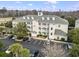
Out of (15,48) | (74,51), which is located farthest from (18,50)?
(74,51)

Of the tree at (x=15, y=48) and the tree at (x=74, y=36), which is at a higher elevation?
the tree at (x=74, y=36)

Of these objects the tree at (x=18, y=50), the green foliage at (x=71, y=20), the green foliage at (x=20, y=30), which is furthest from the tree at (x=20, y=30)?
the green foliage at (x=71, y=20)

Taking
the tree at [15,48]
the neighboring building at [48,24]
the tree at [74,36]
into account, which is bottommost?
the tree at [15,48]

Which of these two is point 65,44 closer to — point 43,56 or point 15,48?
point 43,56

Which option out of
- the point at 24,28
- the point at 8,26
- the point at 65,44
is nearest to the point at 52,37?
the point at 65,44

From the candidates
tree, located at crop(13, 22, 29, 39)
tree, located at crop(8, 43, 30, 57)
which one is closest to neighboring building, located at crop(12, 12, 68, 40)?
tree, located at crop(13, 22, 29, 39)

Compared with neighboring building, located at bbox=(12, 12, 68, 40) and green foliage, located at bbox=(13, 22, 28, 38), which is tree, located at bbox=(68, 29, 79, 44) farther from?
green foliage, located at bbox=(13, 22, 28, 38)

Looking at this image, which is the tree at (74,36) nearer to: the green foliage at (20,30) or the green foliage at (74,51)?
the green foliage at (74,51)
